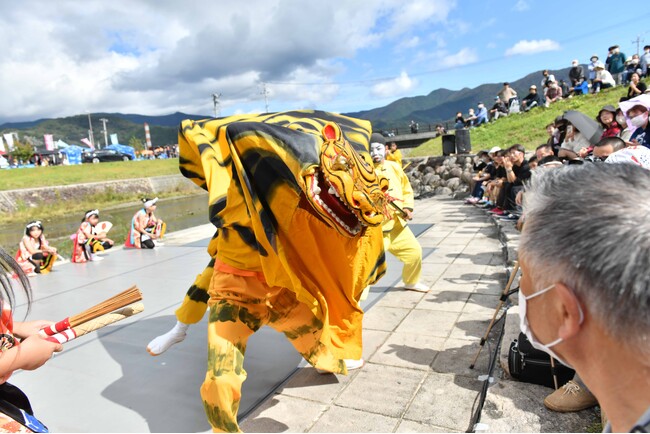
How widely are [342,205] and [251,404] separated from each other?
139 centimetres

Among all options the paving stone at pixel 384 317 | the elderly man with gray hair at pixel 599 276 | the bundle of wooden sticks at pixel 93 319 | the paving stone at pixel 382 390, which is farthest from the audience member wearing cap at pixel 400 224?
the elderly man with gray hair at pixel 599 276

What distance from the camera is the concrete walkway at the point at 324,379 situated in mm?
2377

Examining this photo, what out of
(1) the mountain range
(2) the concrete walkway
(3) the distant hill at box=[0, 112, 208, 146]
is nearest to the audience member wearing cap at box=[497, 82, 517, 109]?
(2) the concrete walkway

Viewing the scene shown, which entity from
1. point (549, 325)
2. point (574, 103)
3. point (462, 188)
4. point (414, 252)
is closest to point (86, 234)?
point (414, 252)

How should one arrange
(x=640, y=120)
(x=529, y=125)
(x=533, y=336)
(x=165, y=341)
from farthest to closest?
(x=529, y=125) → (x=640, y=120) → (x=165, y=341) → (x=533, y=336)

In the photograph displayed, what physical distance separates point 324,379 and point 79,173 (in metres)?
26.9

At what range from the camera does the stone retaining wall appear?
19.2 meters

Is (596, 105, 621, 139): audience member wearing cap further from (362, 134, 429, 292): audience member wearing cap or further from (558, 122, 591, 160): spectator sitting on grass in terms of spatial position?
(362, 134, 429, 292): audience member wearing cap

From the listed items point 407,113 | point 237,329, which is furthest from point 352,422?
point 407,113

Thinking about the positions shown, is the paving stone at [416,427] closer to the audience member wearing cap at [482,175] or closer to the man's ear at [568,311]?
the man's ear at [568,311]

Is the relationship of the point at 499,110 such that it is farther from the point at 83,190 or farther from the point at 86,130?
the point at 86,130

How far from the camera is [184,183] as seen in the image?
27.1 m

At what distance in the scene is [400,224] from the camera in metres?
4.28

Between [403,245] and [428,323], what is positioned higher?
[403,245]
